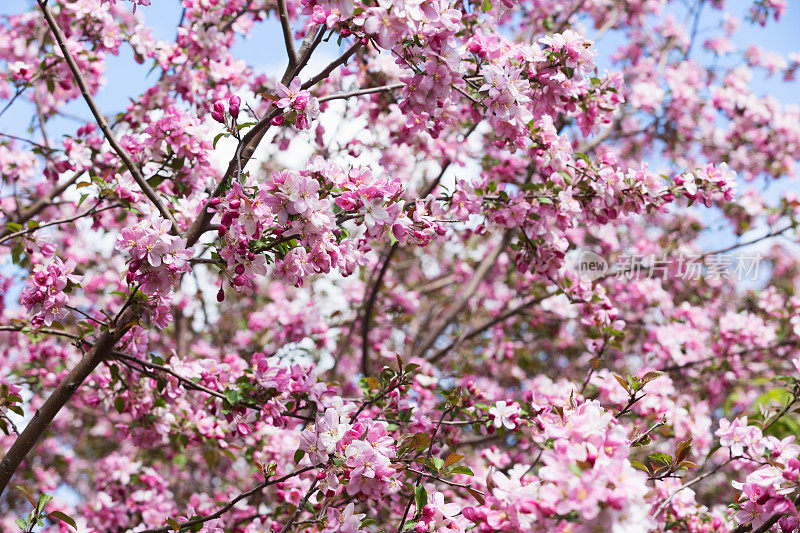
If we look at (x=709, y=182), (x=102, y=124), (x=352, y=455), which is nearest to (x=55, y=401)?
(x=102, y=124)

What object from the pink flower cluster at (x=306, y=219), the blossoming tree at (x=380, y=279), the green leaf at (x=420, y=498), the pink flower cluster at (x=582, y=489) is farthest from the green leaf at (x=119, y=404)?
the pink flower cluster at (x=582, y=489)

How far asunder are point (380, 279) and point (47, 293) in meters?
1.79

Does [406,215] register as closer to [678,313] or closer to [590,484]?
[590,484]

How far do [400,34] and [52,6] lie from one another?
2845mm

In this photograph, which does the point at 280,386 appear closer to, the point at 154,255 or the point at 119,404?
the point at 154,255

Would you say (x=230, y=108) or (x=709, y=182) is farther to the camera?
(x=709, y=182)

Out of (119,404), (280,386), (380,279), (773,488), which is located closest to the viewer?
(773,488)

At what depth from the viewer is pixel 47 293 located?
2080 millimetres

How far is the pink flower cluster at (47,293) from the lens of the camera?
81.1 inches

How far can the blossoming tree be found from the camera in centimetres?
182

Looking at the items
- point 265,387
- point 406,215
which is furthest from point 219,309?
point 406,215

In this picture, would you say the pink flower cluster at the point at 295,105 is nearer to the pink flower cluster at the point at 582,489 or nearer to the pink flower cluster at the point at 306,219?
the pink flower cluster at the point at 306,219

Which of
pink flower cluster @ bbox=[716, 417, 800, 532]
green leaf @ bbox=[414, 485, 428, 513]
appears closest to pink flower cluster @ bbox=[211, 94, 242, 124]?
green leaf @ bbox=[414, 485, 428, 513]

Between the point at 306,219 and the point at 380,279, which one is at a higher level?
the point at 380,279
